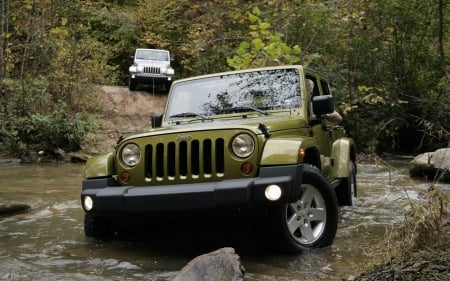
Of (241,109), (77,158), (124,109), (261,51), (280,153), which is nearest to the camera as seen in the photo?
(280,153)

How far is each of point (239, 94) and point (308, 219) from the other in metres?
1.61

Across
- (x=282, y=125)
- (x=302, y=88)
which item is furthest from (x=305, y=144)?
(x=302, y=88)

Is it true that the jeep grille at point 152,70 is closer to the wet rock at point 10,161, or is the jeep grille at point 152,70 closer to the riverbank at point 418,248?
the wet rock at point 10,161

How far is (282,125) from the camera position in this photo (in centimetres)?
508

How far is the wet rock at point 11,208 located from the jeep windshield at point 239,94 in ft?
8.06

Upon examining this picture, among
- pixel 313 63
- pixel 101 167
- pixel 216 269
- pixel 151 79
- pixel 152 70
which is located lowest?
pixel 216 269

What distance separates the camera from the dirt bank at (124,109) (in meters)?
18.9

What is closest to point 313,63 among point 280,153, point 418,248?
point 280,153

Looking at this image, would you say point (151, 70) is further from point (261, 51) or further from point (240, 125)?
point (240, 125)

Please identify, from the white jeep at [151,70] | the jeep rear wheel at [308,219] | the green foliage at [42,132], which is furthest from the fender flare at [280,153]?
the white jeep at [151,70]

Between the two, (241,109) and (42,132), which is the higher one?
(241,109)

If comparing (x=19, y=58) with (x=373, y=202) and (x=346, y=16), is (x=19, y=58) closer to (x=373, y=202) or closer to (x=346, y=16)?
(x=346, y=16)

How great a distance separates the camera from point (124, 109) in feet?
69.3

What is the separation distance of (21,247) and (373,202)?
492 cm
